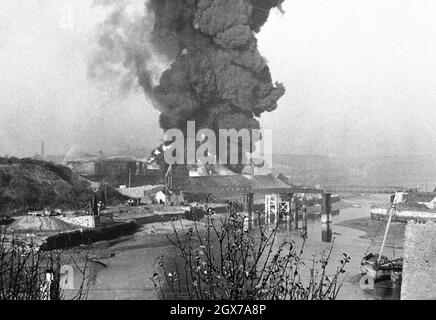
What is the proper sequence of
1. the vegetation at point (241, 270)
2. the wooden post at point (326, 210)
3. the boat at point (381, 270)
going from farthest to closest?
the wooden post at point (326, 210), the boat at point (381, 270), the vegetation at point (241, 270)

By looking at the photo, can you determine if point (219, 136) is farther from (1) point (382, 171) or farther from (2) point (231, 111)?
(1) point (382, 171)

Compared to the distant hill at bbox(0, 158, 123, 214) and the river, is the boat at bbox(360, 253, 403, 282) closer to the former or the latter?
the river

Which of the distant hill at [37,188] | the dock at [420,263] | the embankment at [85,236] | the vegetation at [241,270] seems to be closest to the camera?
the vegetation at [241,270]

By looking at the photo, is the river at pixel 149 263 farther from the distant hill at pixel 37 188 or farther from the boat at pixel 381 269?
the distant hill at pixel 37 188

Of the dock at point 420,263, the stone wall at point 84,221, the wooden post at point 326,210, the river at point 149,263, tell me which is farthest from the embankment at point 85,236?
the dock at point 420,263

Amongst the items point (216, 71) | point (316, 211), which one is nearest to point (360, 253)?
point (316, 211)

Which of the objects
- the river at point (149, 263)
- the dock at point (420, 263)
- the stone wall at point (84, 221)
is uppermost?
the dock at point (420, 263)

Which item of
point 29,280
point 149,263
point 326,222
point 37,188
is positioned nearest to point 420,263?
point 29,280
